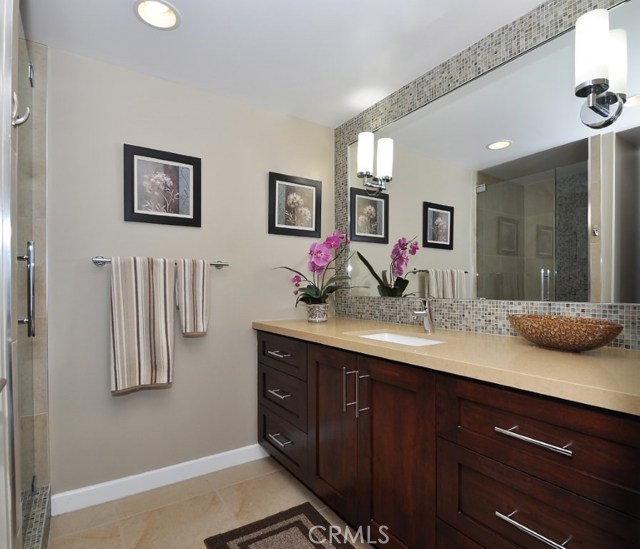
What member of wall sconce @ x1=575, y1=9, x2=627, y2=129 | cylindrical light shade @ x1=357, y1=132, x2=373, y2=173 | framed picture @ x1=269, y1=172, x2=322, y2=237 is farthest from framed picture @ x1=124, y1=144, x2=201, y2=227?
wall sconce @ x1=575, y1=9, x2=627, y2=129

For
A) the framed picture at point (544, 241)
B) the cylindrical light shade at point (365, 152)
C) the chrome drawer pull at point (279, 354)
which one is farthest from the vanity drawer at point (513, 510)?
the cylindrical light shade at point (365, 152)

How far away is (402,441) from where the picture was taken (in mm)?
1271

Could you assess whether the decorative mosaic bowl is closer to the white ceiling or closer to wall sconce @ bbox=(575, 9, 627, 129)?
wall sconce @ bbox=(575, 9, 627, 129)

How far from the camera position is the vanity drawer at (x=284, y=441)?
6.15 ft

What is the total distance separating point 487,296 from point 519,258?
23cm

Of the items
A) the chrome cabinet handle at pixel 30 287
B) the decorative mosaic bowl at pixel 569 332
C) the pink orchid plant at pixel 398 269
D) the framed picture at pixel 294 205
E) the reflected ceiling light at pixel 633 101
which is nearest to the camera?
the decorative mosaic bowl at pixel 569 332

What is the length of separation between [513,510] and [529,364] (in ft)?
1.27

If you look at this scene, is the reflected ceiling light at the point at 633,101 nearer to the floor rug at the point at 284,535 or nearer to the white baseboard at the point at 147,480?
the floor rug at the point at 284,535

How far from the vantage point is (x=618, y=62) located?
4.09 feet

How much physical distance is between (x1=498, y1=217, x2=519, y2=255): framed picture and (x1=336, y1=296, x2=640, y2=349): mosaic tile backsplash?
9.4 inches

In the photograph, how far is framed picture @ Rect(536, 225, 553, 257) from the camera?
148cm

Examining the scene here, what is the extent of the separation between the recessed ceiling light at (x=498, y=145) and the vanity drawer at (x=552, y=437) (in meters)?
1.17

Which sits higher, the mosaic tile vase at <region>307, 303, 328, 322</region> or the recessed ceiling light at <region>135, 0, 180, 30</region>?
the recessed ceiling light at <region>135, 0, 180, 30</region>

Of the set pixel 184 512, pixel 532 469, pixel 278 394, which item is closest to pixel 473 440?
pixel 532 469
